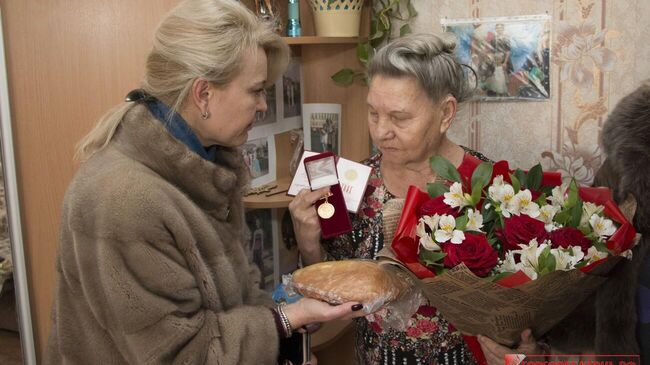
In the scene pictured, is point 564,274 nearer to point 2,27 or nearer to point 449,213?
point 449,213

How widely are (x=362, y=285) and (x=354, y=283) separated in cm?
2

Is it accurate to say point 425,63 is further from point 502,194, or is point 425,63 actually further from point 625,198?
point 625,198

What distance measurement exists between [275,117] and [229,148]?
0.85m

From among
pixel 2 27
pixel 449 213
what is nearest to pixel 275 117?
pixel 2 27

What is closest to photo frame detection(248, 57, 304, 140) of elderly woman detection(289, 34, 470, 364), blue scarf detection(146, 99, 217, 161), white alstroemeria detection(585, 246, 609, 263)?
elderly woman detection(289, 34, 470, 364)

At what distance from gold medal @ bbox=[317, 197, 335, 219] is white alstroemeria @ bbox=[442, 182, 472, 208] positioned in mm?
418

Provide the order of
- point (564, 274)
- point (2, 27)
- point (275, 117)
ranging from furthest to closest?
point (275, 117), point (2, 27), point (564, 274)

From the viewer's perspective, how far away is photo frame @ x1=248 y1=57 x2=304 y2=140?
2422mm

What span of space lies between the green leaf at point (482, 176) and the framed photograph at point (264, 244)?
1.27 metres

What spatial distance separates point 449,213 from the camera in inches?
53.0

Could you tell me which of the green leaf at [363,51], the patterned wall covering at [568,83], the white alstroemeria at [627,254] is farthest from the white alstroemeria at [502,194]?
the green leaf at [363,51]

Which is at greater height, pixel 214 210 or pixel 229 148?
pixel 229 148

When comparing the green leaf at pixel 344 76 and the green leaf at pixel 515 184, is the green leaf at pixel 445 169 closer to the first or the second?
the green leaf at pixel 515 184

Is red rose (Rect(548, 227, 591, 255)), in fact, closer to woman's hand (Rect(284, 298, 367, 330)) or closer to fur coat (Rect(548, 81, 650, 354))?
fur coat (Rect(548, 81, 650, 354))
